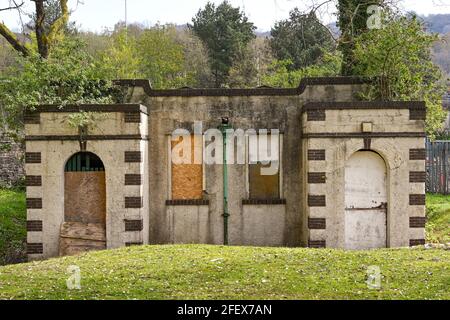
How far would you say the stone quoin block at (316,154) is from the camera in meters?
14.4

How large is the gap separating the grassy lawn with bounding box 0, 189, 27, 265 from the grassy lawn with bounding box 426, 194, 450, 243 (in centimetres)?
1159

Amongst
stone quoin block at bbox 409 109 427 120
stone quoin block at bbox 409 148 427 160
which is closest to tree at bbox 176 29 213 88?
stone quoin block at bbox 409 109 427 120

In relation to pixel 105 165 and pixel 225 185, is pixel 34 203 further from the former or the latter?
pixel 225 185

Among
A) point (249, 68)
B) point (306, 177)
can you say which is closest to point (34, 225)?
point (306, 177)

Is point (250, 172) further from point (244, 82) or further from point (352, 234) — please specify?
point (244, 82)

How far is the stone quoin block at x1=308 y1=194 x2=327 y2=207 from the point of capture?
14.4 meters

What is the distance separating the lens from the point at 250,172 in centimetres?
1566

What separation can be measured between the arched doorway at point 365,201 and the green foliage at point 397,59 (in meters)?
2.09

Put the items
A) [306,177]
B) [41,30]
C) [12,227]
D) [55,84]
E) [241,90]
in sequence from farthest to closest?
[41,30], [12,227], [241,90], [55,84], [306,177]

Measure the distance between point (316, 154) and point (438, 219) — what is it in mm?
6588

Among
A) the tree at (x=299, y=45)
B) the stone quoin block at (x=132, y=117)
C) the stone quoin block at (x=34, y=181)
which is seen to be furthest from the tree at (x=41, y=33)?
the tree at (x=299, y=45)

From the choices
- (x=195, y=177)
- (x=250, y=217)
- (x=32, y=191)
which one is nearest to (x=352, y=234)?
(x=250, y=217)

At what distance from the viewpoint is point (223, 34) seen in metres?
44.9

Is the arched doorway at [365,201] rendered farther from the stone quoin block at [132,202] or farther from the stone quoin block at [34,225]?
the stone quoin block at [34,225]
